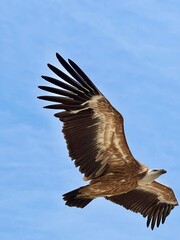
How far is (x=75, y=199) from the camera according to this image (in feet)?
62.6

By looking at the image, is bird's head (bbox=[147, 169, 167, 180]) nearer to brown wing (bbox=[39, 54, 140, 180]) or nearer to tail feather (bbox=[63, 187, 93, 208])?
brown wing (bbox=[39, 54, 140, 180])

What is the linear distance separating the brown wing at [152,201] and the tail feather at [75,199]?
283 cm

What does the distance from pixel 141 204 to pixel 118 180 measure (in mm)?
2647

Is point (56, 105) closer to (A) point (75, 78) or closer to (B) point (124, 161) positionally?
(A) point (75, 78)

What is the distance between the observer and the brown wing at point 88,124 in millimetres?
18234

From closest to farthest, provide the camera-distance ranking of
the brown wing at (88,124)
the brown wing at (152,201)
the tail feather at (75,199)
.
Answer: the brown wing at (88,124), the tail feather at (75,199), the brown wing at (152,201)

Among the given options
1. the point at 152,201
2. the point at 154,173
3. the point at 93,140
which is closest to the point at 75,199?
the point at 93,140

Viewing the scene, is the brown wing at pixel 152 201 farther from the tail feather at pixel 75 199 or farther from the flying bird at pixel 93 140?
the tail feather at pixel 75 199

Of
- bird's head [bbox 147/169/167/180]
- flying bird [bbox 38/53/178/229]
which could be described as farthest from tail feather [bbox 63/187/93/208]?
bird's head [bbox 147/169/167/180]

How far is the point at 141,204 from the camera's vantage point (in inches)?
875

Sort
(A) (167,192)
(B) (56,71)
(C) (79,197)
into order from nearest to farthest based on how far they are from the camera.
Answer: (B) (56,71) → (C) (79,197) → (A) (167,192)

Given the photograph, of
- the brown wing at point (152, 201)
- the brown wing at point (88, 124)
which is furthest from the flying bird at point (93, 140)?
the brown wing at point (152, 201)

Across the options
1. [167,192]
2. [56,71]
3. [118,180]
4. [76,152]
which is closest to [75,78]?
[56,71]

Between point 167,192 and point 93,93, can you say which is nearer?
point 93,93
